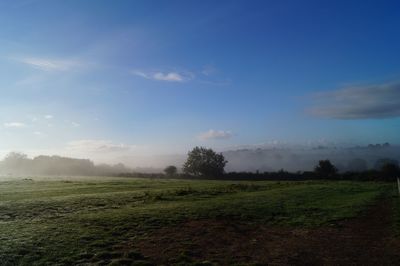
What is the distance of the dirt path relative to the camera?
19.5m

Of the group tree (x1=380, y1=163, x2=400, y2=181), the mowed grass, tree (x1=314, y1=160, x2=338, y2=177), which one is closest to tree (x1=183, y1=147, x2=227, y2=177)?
tree (x1=314, y1=160, x2=338, y2=177)

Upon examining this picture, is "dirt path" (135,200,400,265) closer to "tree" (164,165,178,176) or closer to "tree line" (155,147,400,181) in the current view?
"tree line" (155,147,400,181)

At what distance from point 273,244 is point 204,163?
492 ft

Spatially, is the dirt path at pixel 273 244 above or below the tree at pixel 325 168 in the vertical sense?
below

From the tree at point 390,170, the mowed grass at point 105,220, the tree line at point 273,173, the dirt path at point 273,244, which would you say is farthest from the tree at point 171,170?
the dirt path at point 273,244

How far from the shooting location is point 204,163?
Answer: 567ft

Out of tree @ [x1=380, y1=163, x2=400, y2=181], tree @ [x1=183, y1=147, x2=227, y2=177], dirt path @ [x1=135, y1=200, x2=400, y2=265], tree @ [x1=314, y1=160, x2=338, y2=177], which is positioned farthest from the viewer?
tree @ [x1=183, y1=147, x2=227, y2=177]

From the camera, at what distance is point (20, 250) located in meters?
21.3

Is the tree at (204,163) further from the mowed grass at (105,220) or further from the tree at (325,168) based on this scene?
the mowed grass at (105,220)

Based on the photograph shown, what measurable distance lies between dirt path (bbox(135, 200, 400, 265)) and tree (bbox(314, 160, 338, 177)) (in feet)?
332

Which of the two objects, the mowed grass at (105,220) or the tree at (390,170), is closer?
the mowed grass at (105,220)

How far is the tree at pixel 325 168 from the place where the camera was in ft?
418

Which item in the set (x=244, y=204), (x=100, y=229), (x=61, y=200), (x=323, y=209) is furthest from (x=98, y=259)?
(x=61, y=200)

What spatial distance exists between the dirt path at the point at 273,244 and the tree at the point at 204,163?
136811 millimetres
